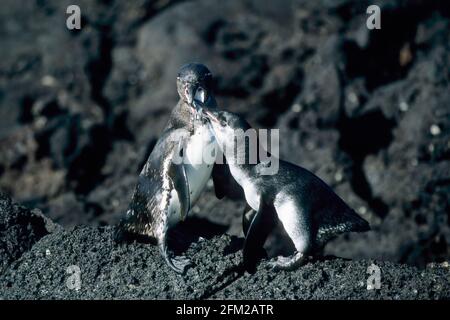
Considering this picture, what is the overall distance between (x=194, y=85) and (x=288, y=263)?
154cm

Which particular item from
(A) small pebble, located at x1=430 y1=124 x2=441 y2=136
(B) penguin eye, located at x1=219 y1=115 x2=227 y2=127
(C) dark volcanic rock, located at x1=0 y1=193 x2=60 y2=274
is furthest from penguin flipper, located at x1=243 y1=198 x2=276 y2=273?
(A) small pebble, located at x1=430 y1=124 x2=441 y2=136

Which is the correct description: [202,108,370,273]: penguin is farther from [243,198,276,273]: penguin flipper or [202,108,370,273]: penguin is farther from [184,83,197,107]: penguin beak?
[184,83,197,107]: penguin beak

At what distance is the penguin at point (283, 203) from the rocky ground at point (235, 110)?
20cm

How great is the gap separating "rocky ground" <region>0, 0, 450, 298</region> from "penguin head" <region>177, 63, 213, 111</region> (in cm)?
109

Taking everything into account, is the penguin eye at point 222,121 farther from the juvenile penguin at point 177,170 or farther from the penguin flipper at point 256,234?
the penguin flipper at point 256,234

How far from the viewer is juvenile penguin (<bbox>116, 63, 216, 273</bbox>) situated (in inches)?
205

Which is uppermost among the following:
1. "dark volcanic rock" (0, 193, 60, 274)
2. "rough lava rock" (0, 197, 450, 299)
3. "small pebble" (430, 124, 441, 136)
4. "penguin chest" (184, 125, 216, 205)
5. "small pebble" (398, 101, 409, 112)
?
"small pebble" (398, 101, 409, 112)

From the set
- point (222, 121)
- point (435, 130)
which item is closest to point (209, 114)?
point (222, 121)

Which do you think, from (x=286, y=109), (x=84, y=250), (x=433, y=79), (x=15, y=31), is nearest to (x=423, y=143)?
(x=433, y=79)

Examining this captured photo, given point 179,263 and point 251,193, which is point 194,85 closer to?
point 251,193

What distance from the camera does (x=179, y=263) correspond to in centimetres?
507

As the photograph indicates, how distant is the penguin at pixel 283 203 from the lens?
5.09m

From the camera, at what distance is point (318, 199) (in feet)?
17.3

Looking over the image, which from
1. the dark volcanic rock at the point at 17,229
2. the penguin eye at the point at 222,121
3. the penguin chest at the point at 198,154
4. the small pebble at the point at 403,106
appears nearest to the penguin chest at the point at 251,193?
the penguin chest at the point at 198,154
